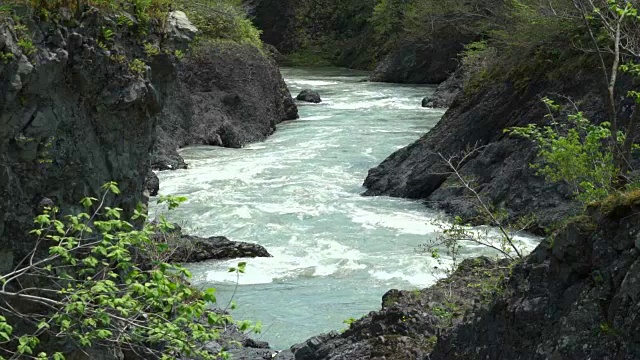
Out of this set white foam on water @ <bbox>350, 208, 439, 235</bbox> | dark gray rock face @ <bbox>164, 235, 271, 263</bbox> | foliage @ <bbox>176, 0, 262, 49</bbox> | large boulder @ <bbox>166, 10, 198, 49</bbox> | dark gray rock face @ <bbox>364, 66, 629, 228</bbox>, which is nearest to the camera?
large boulder @ <bbox>166, 10, 198, 49</bbox>

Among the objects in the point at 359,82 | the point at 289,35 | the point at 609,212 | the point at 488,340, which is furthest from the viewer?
the point at 289,35

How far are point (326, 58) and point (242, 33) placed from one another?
2887 cm

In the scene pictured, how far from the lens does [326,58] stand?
61.5 meters

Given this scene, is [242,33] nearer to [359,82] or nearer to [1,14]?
[359,82]

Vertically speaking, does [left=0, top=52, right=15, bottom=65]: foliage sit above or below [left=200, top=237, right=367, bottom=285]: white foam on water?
above

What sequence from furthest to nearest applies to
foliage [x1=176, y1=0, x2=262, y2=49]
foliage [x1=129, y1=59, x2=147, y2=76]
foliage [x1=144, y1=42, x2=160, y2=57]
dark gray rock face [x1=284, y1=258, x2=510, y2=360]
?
foliage [x1=176, y1=0, x2=262, y2=49], foliage [x1=144, y1=42, x2=160, y2=57], foliage [x1=129, y1=59, x2=147, y2=76], dark gray rock face [x1=284, y1=258, x2=510, y2=360]

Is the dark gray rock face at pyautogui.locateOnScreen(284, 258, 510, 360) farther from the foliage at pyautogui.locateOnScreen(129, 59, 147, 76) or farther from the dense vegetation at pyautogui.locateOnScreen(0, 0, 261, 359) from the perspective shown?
the foliage at pyautogui.locateOnScreen(129, 59, 147, 76)

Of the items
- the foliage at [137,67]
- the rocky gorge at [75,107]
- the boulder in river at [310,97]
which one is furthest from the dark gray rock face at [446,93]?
the foliage at [137,67]

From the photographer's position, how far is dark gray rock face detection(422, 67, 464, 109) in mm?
35197

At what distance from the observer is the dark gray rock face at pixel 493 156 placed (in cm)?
1762

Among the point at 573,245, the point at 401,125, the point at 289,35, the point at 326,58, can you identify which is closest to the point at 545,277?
the point at 573,245

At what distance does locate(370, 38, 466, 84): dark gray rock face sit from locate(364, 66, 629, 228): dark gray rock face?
2310 cm

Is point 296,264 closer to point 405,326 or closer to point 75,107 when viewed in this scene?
point 405,326

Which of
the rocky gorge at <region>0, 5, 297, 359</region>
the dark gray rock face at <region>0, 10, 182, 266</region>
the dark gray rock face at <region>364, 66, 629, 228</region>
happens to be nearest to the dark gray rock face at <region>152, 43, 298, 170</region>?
the dark gray rock face at <region>364, 66, 629, 228</region>
